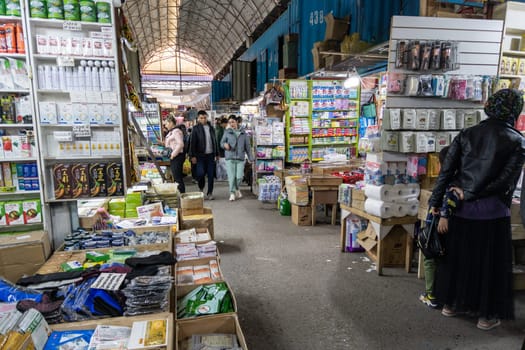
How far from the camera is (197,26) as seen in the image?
21688 mm

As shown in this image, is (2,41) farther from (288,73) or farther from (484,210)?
(288,73)

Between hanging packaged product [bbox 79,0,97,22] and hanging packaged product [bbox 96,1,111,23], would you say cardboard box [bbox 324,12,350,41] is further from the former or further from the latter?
hanging packaged product [bbox 79,0,97,22]

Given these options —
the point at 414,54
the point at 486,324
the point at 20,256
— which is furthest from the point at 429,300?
the point at 20,256

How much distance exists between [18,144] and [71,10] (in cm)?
130

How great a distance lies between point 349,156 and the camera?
7660mm

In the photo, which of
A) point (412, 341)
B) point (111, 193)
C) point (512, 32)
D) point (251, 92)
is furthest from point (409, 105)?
point (251, 92)

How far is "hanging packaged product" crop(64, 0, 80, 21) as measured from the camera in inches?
116

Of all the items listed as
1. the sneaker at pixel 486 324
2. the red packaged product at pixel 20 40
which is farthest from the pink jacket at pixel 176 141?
the sneaker at pixel 486 324

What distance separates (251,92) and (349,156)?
27.4 ft

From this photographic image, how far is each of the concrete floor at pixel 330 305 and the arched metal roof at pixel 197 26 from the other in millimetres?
10449

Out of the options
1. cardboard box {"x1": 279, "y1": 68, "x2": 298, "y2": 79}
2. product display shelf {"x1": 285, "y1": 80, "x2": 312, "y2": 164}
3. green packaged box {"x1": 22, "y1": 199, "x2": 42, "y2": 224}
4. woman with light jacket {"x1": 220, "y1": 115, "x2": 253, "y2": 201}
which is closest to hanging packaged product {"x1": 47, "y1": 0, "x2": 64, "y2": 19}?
green packaged box {"x1": 22, "y1": 199, "x2": 42, "y2": 224}

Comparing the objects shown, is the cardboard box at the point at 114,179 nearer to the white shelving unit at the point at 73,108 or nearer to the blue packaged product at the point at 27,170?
the white shelving unit at the point at 73,108

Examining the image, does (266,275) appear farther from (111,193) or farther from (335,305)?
(111,193)

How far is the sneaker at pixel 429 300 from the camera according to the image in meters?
2.85
